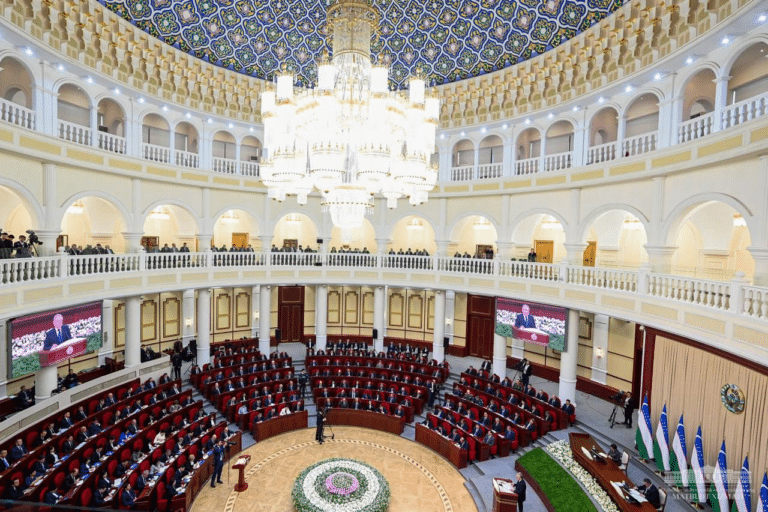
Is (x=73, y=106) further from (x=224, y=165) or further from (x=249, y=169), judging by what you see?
(x=249, y=169)

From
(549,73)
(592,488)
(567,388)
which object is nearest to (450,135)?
(549,73)

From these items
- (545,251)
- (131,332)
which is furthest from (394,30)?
(131,332)

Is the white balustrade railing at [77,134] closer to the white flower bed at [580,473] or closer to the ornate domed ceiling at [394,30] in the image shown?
the ornate domed ceiling at [394,30]

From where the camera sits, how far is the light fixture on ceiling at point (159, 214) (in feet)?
63.4

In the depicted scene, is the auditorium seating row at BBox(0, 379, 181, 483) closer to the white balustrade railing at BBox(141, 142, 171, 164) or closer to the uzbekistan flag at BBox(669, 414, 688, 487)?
the white balustrade railing at BBox(141, 142, 171, 164)

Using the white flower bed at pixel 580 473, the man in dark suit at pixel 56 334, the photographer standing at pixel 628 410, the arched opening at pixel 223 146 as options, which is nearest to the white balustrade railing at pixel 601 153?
the photographer standing at pixel 628 410

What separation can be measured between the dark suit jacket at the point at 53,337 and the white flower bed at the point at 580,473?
13.8 metres

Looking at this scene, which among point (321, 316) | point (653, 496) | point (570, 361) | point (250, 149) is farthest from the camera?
point (250, 149)

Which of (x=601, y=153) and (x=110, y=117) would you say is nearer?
(x=601, y=153)

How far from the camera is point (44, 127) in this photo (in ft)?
39.2

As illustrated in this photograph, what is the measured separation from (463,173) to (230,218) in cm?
1192

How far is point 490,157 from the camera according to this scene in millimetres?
19531

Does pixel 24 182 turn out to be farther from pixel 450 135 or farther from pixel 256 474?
pixel 450 135

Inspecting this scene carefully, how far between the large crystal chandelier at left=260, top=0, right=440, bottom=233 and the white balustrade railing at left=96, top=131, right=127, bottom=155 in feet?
28.1
